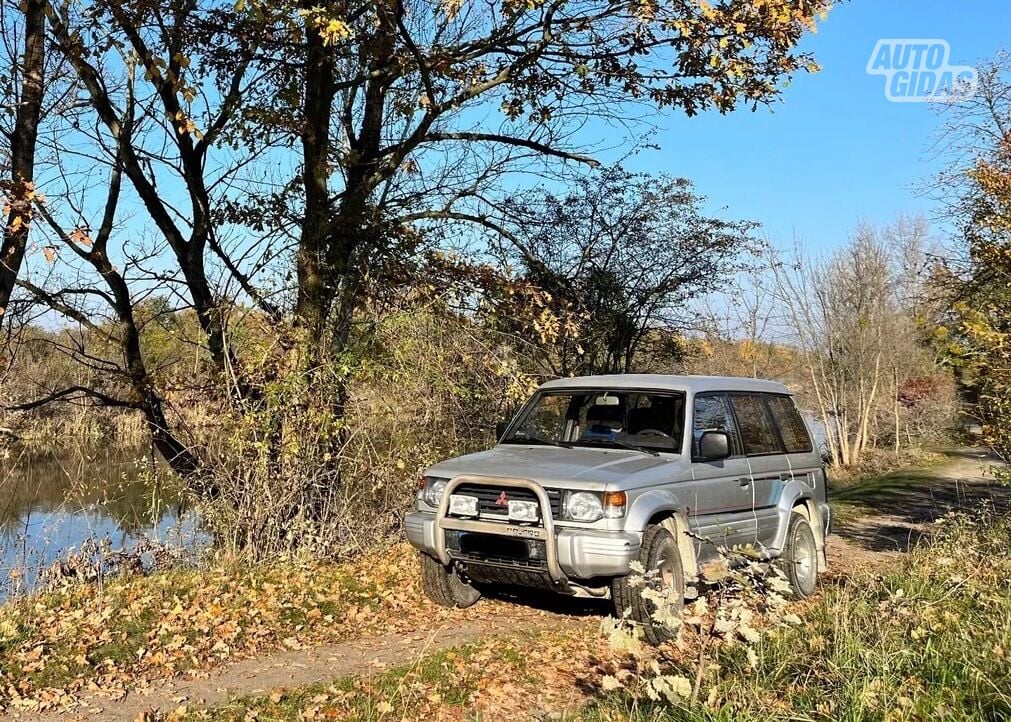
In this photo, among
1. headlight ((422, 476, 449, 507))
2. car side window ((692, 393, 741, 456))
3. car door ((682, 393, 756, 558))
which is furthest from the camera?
car side window ((692, 393, 741, 456))

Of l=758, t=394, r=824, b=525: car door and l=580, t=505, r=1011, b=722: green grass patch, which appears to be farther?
l=758, t=394, r=824, b=525: car door

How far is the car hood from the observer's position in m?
5.93

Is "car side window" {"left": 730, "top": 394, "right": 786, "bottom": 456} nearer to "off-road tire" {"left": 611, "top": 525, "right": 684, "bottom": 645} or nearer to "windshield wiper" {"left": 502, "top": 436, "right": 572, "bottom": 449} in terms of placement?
"windshield wiper" {"left": 502, "top": 436, "right": 572, "bottom": 449}

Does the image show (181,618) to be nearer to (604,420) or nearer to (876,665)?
(604,420)

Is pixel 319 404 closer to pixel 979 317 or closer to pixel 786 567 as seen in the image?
pixel 786 567

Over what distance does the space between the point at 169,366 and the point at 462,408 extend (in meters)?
3.74

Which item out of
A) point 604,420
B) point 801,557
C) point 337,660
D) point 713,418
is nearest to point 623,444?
point 604,420

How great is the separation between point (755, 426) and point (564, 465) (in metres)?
2.50

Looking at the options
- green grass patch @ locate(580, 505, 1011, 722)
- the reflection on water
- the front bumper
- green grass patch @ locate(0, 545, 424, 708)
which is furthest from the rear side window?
the reflection on water

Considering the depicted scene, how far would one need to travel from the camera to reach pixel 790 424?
8.46m

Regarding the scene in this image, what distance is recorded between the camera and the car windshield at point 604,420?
22.7 feet

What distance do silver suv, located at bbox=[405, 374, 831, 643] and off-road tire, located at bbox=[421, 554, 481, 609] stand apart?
1 centimetres

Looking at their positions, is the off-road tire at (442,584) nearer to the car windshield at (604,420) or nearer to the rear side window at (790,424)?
the car windshield at (604,420)

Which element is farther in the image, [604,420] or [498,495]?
[604,420]
